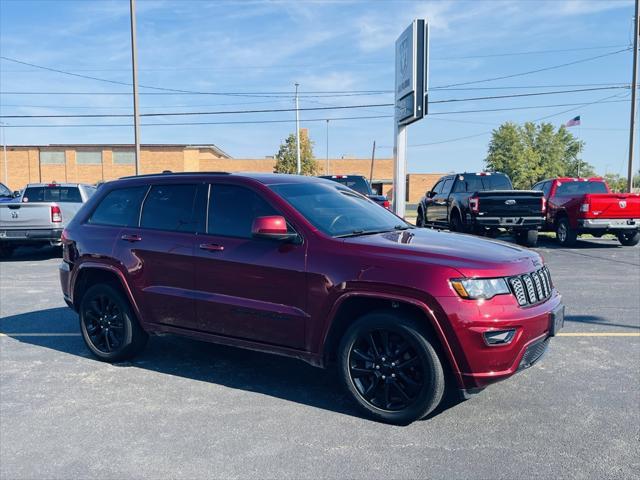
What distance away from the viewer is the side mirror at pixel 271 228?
13.3ft

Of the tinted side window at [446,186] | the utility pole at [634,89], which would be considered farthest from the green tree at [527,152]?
the tinted side window at [446,186]

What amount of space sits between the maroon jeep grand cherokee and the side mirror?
11 mm

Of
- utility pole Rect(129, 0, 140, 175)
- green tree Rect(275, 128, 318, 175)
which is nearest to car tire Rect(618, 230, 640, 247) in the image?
utility pole Rect(129, 0, 140, 175)

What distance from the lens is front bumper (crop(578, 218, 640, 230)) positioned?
14117 millimetres

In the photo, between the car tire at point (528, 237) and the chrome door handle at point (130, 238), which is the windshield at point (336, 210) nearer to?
the chrome door handle at point (130, 238)

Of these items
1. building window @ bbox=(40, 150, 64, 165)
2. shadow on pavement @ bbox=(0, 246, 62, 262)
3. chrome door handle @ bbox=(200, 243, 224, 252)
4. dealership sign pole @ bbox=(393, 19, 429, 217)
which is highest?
building window @ bbox=(40, 150, 64, 165)

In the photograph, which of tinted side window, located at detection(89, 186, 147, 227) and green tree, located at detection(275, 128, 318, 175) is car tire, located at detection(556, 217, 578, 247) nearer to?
tinted side window, located at detection(89, 186, 147, 227)

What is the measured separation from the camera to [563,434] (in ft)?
12.1

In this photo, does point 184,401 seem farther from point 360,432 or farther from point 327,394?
point 360,432

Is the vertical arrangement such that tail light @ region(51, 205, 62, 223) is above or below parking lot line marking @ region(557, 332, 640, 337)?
above

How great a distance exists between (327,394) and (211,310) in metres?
1.18

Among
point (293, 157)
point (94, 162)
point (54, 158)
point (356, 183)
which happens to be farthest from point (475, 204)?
point (54, 158)

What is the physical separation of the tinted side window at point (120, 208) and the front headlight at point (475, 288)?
3.11m

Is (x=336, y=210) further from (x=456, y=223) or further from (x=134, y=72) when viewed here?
(x=134, y=72)
